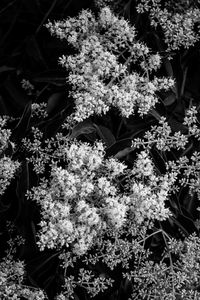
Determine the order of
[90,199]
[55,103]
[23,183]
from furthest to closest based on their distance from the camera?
[55,103] < [23,183] < [90,199]

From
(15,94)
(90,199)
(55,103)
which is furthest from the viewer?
(15,94)

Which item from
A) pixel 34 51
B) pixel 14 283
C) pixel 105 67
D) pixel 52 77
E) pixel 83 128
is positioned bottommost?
pixel 14 283

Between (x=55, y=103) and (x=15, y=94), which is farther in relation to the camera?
(x=15, y=94)

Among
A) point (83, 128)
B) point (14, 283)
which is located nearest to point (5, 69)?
point (83, 128)

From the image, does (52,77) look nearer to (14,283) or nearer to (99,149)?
(99,149)

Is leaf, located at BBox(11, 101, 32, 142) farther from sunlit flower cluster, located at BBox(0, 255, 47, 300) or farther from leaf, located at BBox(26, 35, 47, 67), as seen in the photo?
sunlit flower cluster, located at BBox(0, 255, 47, 300)

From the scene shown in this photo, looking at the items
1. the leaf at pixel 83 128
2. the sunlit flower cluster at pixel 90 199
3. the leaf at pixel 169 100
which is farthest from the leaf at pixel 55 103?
the leaf at pixel 169 100

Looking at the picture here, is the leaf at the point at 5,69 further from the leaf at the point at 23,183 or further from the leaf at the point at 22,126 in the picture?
the leaf at the point at 23,183

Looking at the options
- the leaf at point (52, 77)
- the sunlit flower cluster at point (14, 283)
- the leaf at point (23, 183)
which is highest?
the leaf at point (52, 77)
